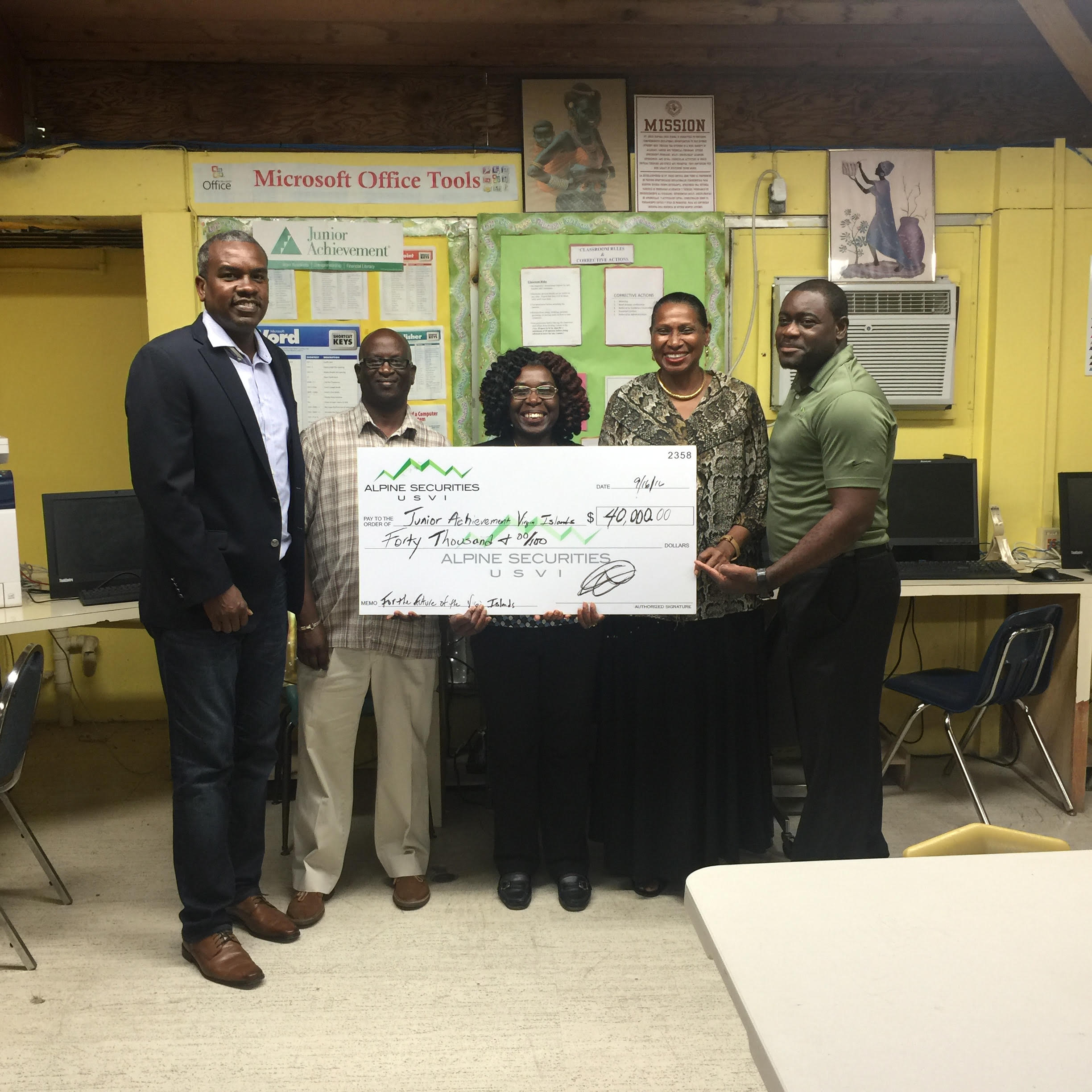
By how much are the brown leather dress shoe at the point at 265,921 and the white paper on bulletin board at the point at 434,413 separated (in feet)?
6.49

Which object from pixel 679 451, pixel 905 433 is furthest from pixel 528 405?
pixel 905 433

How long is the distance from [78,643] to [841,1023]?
4409 mm

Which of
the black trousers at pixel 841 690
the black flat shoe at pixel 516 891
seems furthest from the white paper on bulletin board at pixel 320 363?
the black trousers at pixel 841 690

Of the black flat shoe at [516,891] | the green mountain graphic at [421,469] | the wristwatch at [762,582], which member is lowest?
the black flat shoe at [516,891]

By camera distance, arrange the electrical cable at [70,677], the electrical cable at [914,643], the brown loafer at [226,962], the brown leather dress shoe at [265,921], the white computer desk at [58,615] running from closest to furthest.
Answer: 1. the brown loafer at [226,962]
2. the brown leather dress shoe at [265,921]
3. the white computer desk at [58,615]
4. the electrical cable at [914,643]
5. the electrical cable at [70,677]

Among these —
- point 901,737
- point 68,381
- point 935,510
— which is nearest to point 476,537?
point 901,737

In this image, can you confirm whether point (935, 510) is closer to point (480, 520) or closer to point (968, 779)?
point (968, 779)

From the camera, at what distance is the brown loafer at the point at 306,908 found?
269 centimetres

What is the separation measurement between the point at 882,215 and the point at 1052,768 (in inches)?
90.2

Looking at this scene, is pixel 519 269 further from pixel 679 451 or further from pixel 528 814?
pixel 528 814

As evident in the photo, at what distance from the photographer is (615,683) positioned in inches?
110

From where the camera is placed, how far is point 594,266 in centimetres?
388

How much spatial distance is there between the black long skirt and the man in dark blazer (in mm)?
969

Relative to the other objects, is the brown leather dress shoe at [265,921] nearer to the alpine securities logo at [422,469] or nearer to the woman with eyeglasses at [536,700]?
the woman with eyeglasses at [536,700]
